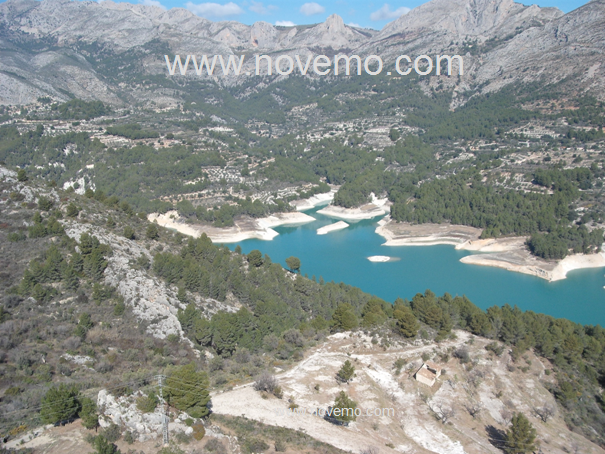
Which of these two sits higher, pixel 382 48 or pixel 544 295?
pixel 382 48

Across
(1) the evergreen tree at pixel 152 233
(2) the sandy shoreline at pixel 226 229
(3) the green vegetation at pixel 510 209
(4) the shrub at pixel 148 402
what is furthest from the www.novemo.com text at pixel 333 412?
(2) the sandy shoreline at pixel 226 229

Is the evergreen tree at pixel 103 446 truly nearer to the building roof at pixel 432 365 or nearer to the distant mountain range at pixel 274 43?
the building roof at pixel 432 365

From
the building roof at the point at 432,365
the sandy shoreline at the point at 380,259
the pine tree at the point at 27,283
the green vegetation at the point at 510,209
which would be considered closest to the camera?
the building roof at the point at 432,365

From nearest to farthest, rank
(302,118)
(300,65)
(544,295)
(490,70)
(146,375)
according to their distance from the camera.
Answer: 1. (146,375)
2. (544,295)
3. (490,70)
4. (302,118)
5. (300,65)

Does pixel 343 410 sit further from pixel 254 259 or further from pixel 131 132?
pixel 131 132

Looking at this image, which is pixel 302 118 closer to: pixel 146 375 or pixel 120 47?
pixel 120 47

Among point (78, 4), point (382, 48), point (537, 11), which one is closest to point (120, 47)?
point (78, 4)
